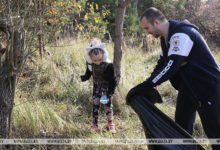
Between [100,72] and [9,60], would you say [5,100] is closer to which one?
[9,60]

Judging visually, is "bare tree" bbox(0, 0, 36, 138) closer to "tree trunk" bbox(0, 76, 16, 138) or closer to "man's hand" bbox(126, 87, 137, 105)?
"tree trunk" bbox(0, 76, 16, 138)

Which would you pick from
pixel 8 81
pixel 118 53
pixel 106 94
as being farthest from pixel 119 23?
pixel 8 81

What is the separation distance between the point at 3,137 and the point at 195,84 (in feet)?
7.49

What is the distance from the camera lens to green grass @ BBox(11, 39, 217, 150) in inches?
126

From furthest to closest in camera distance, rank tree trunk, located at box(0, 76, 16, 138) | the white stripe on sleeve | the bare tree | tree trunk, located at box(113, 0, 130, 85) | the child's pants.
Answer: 1. tree trunk, located at box(113, 0, 130, 85)
2. the child's pants
3. tree trunk, located at box(0, 76, 16, 138)
4. the bare tree
5. the white stripe on sleeve

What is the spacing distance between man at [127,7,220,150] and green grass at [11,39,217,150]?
1122 mm

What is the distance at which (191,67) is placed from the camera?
7.45 feet

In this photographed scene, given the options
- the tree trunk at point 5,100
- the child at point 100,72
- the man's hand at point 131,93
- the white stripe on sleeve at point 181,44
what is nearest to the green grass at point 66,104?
the tree trunk at point 5,100

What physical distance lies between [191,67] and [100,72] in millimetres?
1501

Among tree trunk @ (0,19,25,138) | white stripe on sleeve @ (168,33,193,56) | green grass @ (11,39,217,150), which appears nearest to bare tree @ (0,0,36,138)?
tree trunk @ (0,19,25,138)

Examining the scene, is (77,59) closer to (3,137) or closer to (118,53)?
(118,53)

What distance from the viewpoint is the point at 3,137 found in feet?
8.45

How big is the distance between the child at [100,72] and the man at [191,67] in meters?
1.01

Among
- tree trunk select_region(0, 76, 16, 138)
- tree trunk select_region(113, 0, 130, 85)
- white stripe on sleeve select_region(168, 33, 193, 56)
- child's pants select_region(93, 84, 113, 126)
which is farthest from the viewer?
tree trunk select_region(113, 0, 130, 85)
